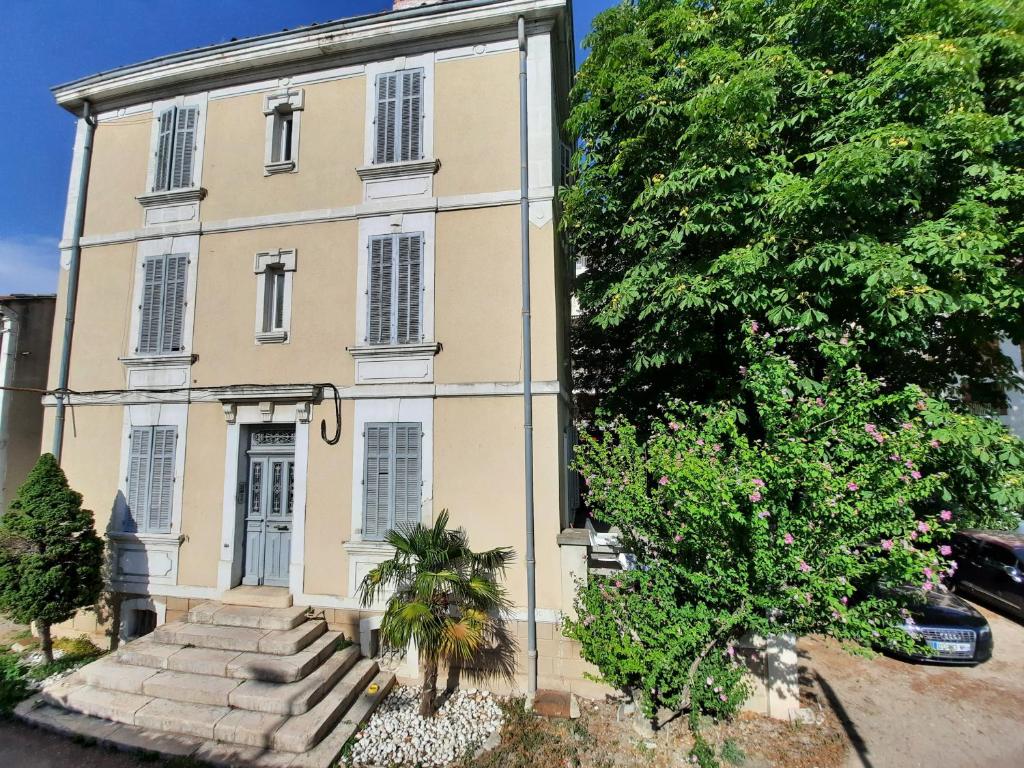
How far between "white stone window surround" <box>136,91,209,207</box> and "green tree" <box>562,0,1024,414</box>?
6.48 metres

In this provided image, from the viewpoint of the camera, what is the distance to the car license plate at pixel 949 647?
723cm

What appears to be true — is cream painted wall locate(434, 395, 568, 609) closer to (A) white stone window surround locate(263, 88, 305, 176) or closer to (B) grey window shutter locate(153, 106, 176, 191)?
(A) white stone window surround locate(263, 88, 305, 176)

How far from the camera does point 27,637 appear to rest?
756 cm

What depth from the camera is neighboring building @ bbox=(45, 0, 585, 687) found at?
21.8ft

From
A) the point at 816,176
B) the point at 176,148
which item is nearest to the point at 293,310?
the point at 176,148

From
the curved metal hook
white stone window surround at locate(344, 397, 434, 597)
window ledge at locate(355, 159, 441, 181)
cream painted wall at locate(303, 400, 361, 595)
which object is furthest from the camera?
window ledge at locate(355, 159, 441, 181)

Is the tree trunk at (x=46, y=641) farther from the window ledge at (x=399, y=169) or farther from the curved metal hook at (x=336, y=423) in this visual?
the window ledge at (x=399, y=169)

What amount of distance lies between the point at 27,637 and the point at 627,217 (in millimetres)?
11996

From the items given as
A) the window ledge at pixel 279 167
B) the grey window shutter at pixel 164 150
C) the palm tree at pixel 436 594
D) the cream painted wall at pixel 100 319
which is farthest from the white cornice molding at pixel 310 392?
the grey window shutter at pixel 164 150

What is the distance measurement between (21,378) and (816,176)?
14.6m

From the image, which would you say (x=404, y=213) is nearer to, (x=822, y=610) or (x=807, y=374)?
(x=807, y=374)

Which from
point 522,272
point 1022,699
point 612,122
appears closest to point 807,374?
point 522,272

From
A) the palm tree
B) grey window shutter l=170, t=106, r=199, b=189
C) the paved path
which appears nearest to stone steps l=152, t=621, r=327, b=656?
the palm tree

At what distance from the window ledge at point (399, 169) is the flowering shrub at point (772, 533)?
5.23 m
